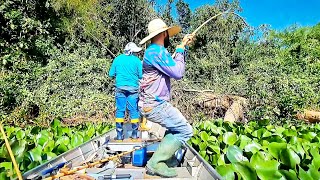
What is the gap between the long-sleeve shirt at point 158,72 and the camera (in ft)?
10.1

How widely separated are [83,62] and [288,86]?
21.3 ft

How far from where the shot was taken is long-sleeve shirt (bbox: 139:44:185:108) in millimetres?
3080

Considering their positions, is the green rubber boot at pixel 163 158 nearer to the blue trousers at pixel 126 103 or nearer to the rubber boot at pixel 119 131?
the rubber boot at pixel 119 131

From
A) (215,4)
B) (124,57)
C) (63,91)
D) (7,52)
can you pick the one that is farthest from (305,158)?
(215,4)

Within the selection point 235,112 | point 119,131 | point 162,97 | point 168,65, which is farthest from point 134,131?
point 235,112

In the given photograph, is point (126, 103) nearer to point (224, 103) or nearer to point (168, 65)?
point (168, 65)

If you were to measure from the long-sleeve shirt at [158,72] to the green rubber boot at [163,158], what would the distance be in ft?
1.10

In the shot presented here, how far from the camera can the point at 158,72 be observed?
3.18 m

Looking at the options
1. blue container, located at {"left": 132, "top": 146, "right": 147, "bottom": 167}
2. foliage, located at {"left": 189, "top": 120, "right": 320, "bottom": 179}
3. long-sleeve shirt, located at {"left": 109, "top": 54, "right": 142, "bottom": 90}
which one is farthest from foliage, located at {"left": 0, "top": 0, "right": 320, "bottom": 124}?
blue container, located at {"left": 132, "top": 146, "right": 147, "bottom": 167}

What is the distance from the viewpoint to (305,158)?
3.45 m

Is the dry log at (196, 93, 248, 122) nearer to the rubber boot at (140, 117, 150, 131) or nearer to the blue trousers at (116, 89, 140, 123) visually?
the rubber boot at (140, 117, 150, 131)

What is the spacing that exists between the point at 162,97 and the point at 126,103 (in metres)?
2.28

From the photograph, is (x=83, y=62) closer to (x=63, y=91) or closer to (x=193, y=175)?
(x=63, y=91)

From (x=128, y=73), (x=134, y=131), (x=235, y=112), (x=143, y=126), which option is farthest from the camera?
(x=235, y=112)
